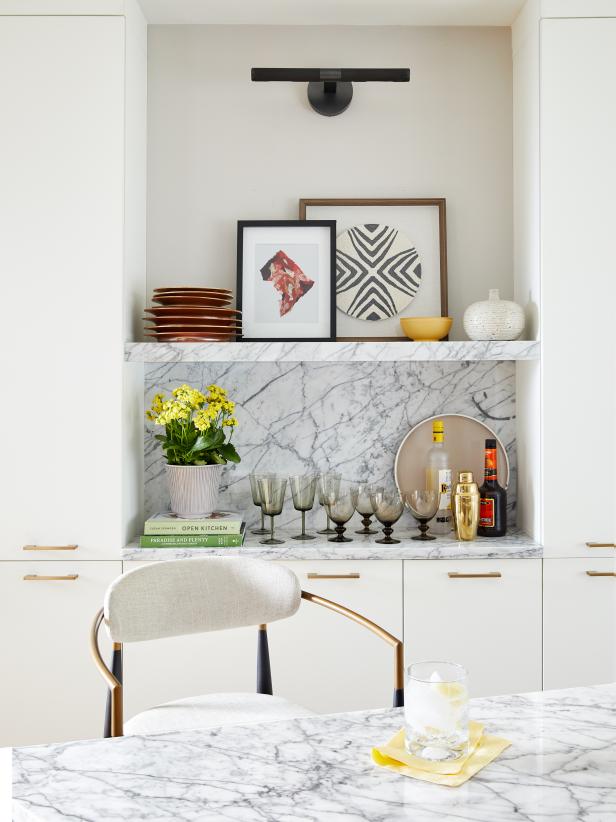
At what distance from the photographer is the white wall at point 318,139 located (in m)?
2.93

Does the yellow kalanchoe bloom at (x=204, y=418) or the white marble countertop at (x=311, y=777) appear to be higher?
the yellow kalanchoe bloom at (x=204, y=418)

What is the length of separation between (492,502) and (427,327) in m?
0.61

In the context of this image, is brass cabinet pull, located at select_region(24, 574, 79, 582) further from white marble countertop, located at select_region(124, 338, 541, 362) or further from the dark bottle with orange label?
the dark bottle with orange label

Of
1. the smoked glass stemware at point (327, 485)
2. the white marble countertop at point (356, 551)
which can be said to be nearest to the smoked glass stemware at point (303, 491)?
the smoked glass stemware at point (327, 485)

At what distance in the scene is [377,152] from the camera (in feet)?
9.67

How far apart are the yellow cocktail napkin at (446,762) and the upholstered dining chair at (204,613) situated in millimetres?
550

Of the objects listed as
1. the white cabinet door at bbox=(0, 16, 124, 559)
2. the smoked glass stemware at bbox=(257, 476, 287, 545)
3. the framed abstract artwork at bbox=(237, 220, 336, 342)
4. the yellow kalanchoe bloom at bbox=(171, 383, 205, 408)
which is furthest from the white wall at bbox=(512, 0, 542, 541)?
the white cabinet door at bbox=(0, 16, 124, 559)

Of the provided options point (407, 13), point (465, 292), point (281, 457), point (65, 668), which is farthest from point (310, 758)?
point (407, 13)

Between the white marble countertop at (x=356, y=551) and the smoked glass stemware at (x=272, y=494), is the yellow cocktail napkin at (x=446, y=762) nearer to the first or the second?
the white marble countertop at (x=356, y=551)

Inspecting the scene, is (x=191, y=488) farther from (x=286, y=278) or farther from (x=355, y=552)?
(x=286, y=278)

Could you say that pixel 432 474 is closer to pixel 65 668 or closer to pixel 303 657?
pixel 303 657

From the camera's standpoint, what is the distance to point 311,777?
1.08m

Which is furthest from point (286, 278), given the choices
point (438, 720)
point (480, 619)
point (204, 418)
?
point (438, 720)

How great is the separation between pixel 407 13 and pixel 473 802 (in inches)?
101
